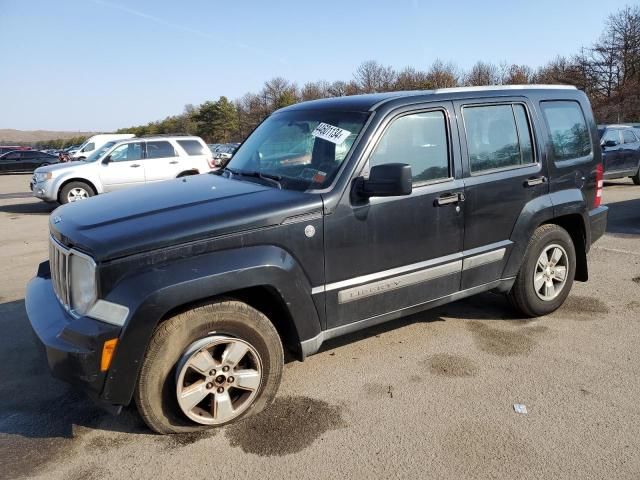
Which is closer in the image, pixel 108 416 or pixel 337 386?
pixel 108 416

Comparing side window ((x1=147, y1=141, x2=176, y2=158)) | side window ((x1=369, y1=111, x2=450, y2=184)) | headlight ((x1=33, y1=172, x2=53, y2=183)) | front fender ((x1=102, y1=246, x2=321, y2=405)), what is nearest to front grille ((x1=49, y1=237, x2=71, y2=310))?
front fender ((x1=102, y1=246, x2=321, y2=405))

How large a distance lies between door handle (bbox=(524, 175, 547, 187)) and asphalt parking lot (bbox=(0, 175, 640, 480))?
127 centimetres

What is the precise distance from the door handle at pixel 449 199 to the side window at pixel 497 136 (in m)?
0.28

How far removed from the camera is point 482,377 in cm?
350

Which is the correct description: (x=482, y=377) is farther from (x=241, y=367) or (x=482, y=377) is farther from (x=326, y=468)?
(x=241, y=367)

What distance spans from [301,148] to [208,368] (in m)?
1.72

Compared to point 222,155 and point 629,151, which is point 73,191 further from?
point 629,151

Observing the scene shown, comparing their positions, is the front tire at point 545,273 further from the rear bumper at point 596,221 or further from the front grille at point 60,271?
the front grille at point 60,271

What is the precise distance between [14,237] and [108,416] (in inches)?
294

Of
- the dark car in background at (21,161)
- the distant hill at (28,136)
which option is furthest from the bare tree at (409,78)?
the distant hill at (28,136)

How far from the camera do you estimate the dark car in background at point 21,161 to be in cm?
3069

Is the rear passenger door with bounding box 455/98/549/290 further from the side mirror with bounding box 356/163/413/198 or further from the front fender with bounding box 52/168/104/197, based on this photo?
the front fender with bounding box 52/168/104/197

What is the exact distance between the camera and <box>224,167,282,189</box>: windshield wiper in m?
3.43

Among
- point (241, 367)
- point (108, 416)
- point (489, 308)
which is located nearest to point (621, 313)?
point (489, 308)
